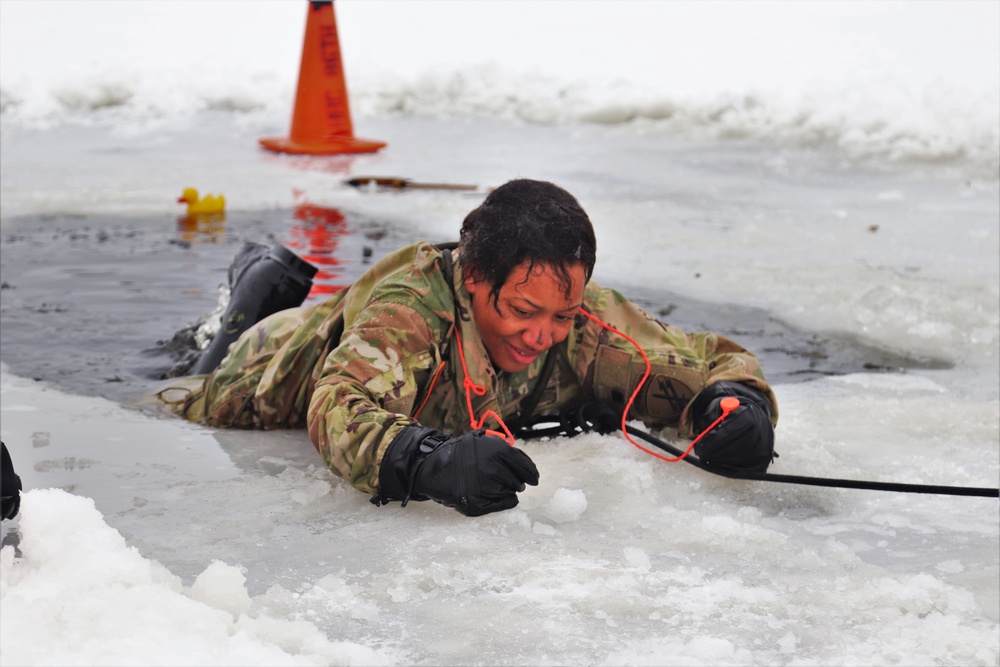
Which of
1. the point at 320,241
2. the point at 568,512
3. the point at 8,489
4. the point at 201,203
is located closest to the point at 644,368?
the point at 568,512

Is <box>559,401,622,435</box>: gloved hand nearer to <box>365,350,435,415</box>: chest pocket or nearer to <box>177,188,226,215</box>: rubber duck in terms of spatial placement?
<box>365,350,435,415</box>: chest pocket

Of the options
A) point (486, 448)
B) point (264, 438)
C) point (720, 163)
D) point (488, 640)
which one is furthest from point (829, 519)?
point (720, 163)

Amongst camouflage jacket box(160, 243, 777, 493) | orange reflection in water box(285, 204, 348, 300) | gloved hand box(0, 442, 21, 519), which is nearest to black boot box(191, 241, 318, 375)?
camouflage jacket box(160, 243, 777, 493)

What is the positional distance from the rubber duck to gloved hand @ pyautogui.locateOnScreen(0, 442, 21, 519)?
5.34 m

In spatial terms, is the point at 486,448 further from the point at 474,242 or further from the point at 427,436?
the point at 474,242

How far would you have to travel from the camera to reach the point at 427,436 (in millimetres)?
2729

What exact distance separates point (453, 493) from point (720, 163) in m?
6.97

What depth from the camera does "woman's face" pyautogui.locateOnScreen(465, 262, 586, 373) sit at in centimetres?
298

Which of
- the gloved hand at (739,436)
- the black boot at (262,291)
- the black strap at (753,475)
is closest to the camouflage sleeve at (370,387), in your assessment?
the black strap at (753,475)

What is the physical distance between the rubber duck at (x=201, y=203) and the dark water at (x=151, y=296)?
0.12 metres

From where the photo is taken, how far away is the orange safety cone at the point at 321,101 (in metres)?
8.89

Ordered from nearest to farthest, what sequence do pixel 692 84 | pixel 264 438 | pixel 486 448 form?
pixel 486 448, pixel 264 438, pixel 692 84

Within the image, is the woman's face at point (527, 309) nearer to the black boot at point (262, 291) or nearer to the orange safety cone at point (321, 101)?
the black boot at point (262, 291)

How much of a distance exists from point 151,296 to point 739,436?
351cm
